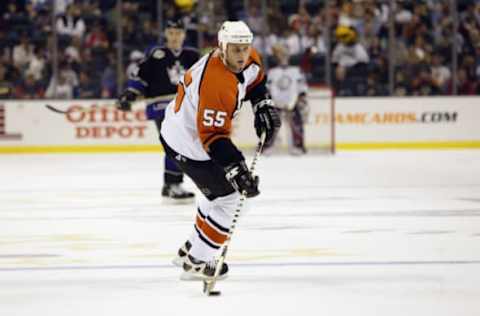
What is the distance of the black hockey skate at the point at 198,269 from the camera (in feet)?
16.0

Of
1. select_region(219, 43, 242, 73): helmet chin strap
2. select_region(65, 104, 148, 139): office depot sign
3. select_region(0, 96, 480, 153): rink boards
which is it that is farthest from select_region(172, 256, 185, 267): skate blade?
select_region(65, 104, 148, 139): office depot sign

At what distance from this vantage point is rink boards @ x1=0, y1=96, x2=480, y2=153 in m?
13.8

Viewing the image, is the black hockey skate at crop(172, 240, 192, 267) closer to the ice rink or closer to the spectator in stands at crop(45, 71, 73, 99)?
the ice rink

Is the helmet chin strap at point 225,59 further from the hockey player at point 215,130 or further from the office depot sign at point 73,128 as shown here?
the office depot sign at point 73,128

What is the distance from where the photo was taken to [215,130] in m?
4.71

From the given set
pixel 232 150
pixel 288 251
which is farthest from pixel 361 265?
pixel 232 150

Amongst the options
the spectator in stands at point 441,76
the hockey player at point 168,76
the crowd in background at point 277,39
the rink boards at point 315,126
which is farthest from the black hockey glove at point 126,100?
the spectator in stands at point 441,76

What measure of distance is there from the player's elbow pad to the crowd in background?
30.8 feet

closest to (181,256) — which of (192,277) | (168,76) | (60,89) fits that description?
(192,277)

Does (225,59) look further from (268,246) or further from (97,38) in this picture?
(97,38)

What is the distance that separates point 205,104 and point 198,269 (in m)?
0.77

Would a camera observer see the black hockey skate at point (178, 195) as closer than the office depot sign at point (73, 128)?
Yes

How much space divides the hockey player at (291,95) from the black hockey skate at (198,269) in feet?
28.7

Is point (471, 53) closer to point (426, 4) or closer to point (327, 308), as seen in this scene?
point (426, 4)
